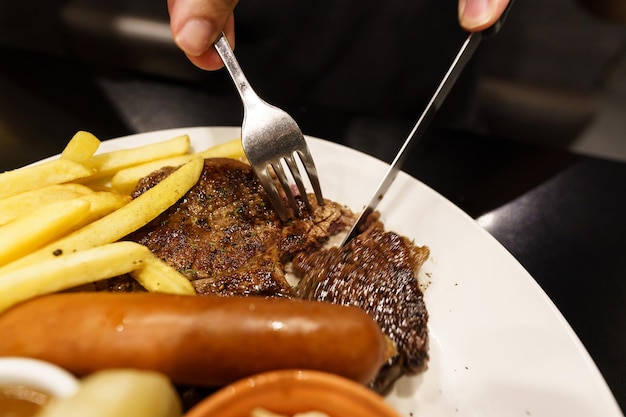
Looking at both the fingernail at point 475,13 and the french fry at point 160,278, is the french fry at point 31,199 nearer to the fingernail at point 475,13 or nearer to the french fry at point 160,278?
the french fry at point 160,278

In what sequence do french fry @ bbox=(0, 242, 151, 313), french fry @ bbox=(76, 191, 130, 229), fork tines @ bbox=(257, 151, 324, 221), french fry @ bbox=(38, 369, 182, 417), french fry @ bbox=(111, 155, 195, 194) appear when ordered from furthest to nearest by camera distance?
french fry @ bbox=(111, 155, 195, 194)
fork tines @ bbox=(257, 151, 324, 221)
french fry @ bbox=(76, 191, 130, 229)
french fry @ bbox=(0, 242, 151, 313)
french fry @ bbox=(38, 369, 182, 417)

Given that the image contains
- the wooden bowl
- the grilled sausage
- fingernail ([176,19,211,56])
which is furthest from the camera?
A: fingernail ([176,19,211,56])

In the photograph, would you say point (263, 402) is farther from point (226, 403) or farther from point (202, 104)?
point (202, 104)

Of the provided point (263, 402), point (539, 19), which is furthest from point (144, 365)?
point (539, 19)

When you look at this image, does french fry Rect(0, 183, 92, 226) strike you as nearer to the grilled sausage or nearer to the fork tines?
the grilled sausage

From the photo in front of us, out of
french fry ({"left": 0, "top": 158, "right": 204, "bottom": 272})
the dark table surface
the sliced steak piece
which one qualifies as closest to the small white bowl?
french fry ({"left": 0, "top": 158, "right": 204, "bottom": 272})

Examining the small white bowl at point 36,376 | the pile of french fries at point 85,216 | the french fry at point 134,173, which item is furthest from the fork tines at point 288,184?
the small white bowl at point 36,376
